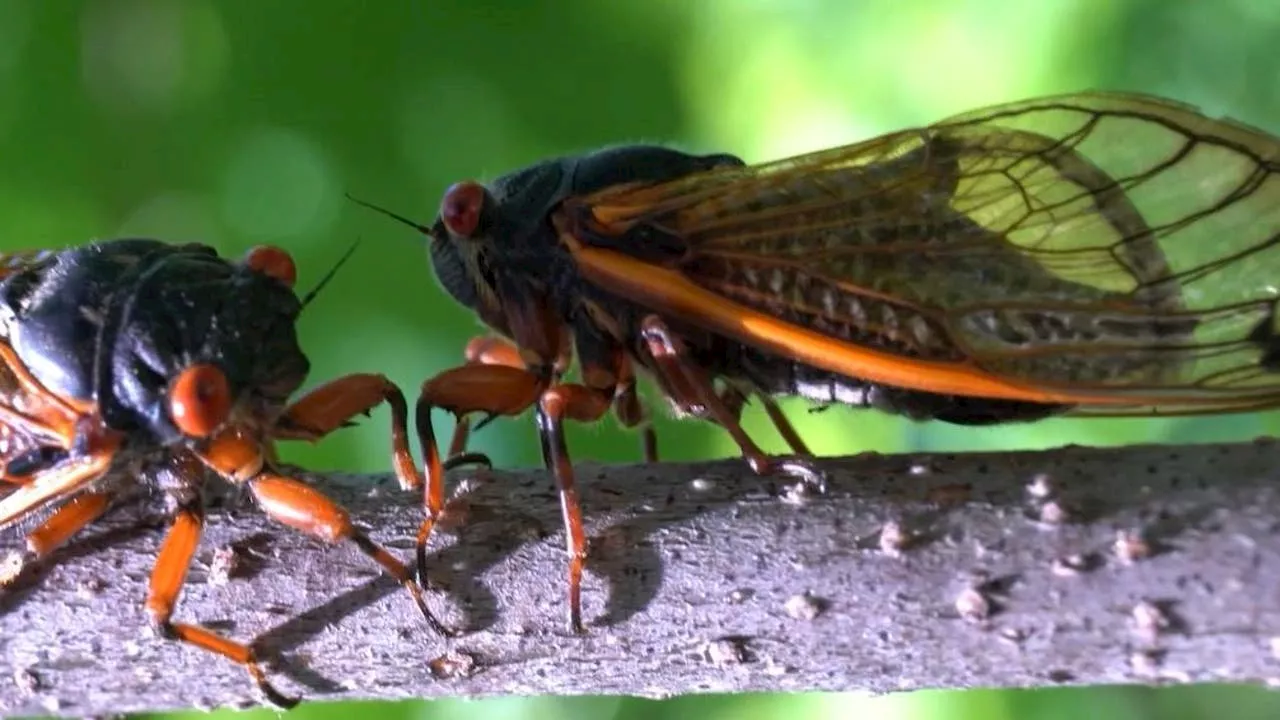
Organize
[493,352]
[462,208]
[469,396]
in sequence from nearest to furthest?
[469,396] → [462,208] → [493,352]

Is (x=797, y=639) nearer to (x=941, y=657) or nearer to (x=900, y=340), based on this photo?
(x=941, y=657)

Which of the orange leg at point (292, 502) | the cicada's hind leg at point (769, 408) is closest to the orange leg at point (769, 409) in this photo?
the cicada's hind leg at point (769, 408)

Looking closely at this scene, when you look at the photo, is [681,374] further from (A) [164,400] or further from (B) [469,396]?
(A) [164,400]

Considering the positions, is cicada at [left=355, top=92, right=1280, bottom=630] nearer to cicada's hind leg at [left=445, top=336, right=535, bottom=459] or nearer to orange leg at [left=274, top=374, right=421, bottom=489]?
orange leg at [left=274, top=374, right=421, bottom=489]

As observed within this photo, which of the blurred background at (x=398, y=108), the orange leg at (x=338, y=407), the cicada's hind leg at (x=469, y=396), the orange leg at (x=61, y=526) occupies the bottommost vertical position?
the orange leg at (x=61, y=526)

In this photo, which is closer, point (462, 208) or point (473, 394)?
point (473, 394)

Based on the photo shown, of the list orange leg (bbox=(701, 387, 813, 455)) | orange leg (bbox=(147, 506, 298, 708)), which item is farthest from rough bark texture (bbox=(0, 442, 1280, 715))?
orange leg (bbox=(701, 387, 813, 455))

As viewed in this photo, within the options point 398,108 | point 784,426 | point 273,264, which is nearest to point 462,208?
point 273,264

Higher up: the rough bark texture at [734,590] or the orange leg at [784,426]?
the orange leg at [784,426]

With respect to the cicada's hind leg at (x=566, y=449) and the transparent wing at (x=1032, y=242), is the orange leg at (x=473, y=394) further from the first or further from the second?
the transparent wing at (x=1032, y=242)
